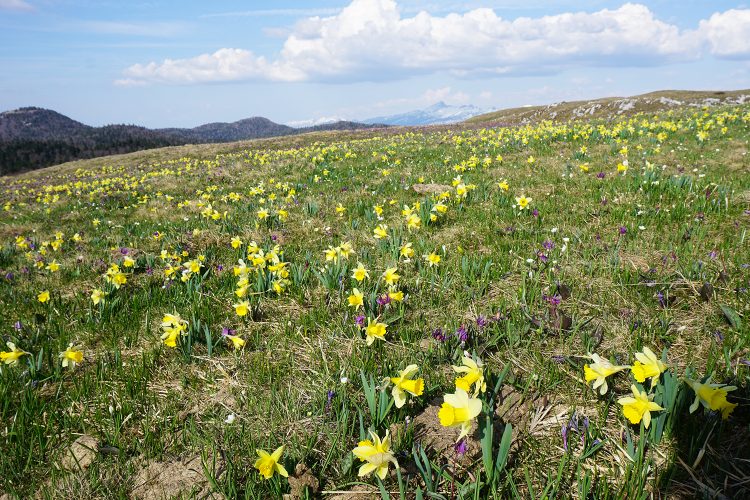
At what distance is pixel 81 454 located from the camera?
7.48ft

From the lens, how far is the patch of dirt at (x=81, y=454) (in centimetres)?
217

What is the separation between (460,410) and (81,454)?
223 cm

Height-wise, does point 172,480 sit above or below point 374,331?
below

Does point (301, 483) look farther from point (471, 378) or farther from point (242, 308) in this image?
point (242, 308)

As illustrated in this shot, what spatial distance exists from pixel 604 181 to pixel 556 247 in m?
3.43

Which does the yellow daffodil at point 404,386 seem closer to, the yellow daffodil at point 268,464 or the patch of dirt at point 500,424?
the patch of dirt at point 500,424

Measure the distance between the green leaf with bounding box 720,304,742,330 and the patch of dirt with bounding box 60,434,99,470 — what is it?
4.16 m

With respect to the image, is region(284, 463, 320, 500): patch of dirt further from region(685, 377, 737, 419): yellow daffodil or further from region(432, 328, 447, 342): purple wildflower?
region(685, 377, 737, 419): yellow daffodil

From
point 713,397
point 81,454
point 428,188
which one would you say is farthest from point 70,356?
point 428,188

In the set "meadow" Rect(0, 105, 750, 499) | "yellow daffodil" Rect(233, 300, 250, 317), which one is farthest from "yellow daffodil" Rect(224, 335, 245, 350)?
"yellow daffodil" Rect(233, 300, 250, 317)

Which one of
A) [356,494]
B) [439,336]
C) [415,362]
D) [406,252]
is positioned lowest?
[356,494]

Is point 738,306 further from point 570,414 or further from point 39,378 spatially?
point 39,378

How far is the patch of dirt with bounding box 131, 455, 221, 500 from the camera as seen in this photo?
6.55 feet

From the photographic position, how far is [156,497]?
6.55ft
